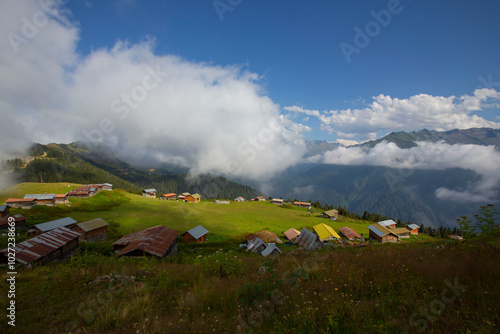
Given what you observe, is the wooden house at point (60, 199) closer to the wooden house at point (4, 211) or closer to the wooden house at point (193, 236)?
the wooden house at point (4, 211)

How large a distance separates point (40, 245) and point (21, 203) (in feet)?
207

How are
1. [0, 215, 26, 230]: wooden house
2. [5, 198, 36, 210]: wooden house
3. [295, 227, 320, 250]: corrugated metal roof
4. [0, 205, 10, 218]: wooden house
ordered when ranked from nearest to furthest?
1. [295, 227, 320, 250]: corrugated metal roof
2. [0, 215, 26, 230]: wooden house
3. [0, 205, 10, 218]: wooden house
4. [5, 198, 36, 210]: wooden house

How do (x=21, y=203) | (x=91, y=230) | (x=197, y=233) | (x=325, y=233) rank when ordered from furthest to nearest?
(x=21, y=203) < (x=325, y=233) < (x=197, y=233) < (x=91, y=230)

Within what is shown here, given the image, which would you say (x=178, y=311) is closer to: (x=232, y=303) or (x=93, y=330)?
(x=232, y=303)

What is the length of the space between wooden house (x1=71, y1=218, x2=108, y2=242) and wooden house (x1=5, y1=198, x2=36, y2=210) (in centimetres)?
3743

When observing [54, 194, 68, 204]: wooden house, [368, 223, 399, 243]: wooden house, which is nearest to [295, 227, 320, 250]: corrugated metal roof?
[368, 223, 399, 243]: wooden house

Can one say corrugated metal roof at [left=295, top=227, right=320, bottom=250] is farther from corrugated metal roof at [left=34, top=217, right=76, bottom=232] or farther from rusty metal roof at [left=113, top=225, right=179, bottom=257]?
corrugated metal roof at [left=34, top=217, right=76, bottom=232]

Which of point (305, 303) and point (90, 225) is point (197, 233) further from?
point (305, 303)

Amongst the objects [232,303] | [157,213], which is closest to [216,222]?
[157,213]

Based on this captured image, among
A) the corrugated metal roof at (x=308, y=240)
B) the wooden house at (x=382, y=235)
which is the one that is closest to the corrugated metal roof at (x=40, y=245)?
the corrugated metal roof at (x=308, y=240)

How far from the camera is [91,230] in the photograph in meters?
34.7

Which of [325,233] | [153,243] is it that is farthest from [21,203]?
[325,233]

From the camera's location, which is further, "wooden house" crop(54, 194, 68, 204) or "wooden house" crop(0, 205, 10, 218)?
"wooden house" crop(54, 194, 68, 204)

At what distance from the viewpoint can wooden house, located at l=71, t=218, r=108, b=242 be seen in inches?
1339
